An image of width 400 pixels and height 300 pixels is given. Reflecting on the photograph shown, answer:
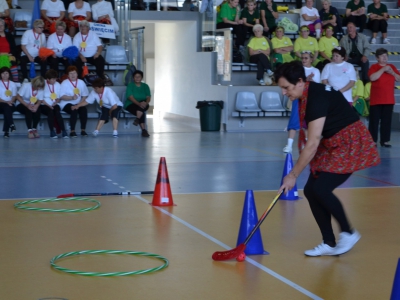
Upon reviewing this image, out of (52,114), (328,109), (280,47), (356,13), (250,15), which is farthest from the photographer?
(356,13)

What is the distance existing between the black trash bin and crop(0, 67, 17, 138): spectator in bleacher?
475cm

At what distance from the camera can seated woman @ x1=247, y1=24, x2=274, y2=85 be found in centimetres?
1828

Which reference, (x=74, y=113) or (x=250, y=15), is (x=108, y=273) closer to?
(x=74, y=113)

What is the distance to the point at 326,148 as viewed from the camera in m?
5.46

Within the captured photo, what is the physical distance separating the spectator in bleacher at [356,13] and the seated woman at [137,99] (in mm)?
7434

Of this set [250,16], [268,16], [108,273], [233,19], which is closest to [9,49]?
[233,19]

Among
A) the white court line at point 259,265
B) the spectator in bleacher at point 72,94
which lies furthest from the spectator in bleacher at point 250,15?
the white court line at point 259,265

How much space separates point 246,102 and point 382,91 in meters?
5.03

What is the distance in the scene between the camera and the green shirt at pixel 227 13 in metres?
19.4

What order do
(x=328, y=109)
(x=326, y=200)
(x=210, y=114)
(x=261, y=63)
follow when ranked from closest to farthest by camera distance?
(x=328, y=109) → (x=326, y=200) → (x=210, y=114) → (x=261, y=63)

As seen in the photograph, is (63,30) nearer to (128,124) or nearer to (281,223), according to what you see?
(128,124)

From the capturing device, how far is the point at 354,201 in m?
8.07

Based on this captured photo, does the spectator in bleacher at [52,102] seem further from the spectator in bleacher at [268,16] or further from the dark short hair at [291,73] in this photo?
the dark short hair at [291,73]

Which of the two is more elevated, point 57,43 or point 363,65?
point 57,43
